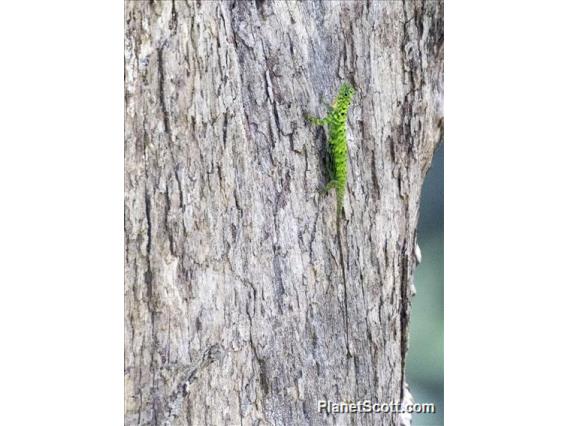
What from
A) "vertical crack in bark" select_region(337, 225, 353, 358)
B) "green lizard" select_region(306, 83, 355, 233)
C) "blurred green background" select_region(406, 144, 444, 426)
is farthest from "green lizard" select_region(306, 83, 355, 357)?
"blurred green background" select_region(406, 144, 444, 426)

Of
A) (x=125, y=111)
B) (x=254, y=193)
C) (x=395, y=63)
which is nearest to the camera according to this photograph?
(x=125, y=111)

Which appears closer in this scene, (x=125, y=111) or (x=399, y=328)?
(x=125, y=111)

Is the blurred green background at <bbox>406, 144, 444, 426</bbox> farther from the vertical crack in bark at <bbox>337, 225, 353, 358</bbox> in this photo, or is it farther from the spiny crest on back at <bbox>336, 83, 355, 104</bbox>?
the spiny crest on back at <bbox>336, 83, 355, 104</bbox>

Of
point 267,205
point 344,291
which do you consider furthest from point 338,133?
point 344,291

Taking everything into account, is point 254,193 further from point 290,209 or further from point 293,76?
point 293,76

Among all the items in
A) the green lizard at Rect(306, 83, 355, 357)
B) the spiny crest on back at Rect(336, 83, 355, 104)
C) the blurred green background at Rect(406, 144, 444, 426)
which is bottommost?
the blurred green background at Rect(406, 144, 444, 426)

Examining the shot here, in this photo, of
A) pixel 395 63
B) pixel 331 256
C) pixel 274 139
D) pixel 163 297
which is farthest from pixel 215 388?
pixel 395 63
